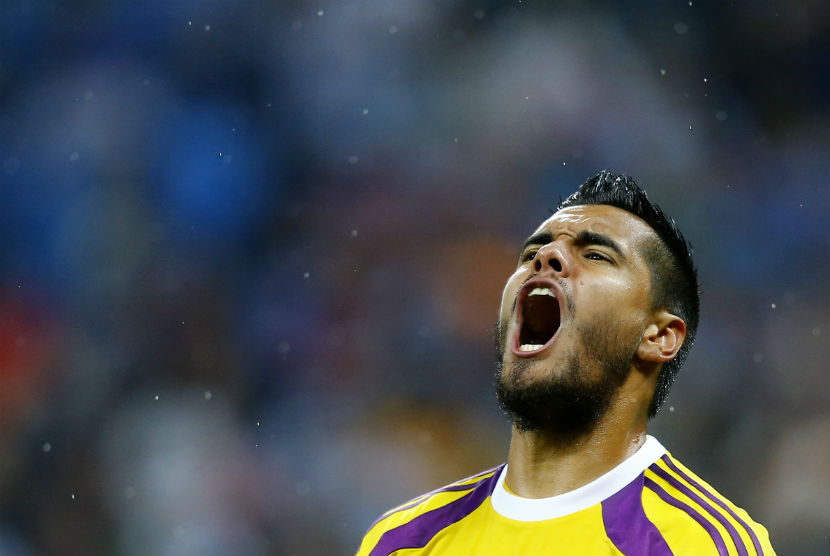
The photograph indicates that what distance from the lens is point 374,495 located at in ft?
16.4

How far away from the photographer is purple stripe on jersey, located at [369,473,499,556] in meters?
2.45

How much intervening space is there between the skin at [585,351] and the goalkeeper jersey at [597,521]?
51 mm

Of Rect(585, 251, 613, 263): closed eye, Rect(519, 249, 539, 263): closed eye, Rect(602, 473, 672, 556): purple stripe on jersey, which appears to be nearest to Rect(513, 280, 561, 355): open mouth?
Rect(519, 249, 539, 263): closed eye

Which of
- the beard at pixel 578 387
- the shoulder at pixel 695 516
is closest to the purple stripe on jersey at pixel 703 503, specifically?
the shoulder at pixel 695 516

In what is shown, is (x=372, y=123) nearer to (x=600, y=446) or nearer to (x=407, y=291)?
(x=407, y=291)

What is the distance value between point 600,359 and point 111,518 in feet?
12.0

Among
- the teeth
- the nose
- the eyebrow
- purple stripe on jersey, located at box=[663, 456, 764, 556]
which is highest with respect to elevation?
the eyebrow

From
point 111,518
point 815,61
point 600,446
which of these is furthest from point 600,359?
point 815,61

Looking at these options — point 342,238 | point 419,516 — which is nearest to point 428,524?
point 419,516

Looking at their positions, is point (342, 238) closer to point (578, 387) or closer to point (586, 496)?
point (578, 387)

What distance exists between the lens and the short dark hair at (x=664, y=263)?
2475mm

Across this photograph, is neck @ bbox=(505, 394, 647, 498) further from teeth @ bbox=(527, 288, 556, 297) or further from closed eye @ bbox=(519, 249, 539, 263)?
closed eye @ bbox=(519, 249, 539, 263)

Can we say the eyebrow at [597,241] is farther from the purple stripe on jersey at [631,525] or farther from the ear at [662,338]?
the purple stripe on jersey at [631,525]

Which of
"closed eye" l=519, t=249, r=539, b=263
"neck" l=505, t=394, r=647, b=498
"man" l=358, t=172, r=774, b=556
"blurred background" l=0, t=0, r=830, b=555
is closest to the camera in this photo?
"man" l=358, t=172, r=774, b=556
